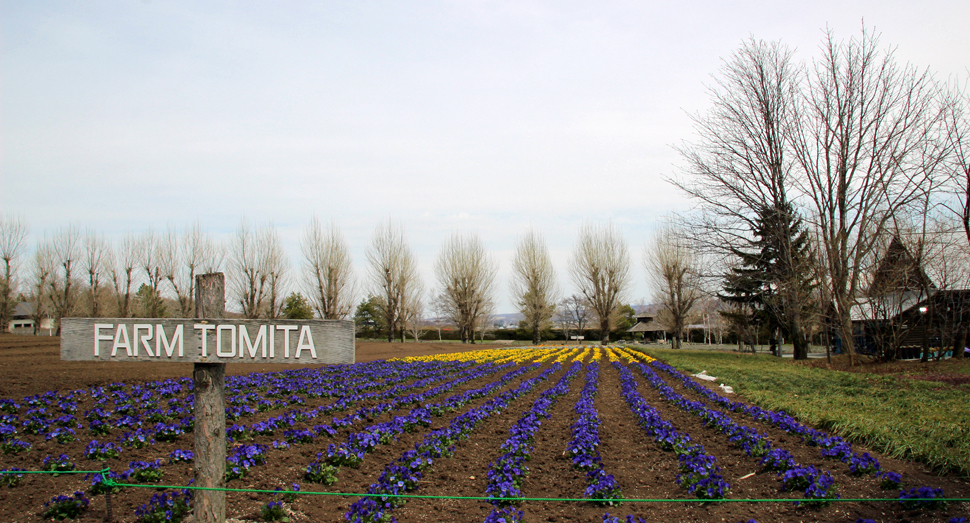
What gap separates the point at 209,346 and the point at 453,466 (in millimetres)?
3829

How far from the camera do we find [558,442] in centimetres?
823

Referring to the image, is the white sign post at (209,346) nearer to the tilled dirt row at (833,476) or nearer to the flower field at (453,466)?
the flower field at (453,466)

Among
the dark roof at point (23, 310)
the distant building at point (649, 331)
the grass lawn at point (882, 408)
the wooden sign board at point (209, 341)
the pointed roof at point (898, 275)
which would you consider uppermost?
the pointed roof at point (898, 275)

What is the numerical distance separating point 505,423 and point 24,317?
92.0 meters

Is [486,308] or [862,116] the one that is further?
[486,308]

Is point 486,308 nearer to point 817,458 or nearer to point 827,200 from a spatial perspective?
point 827,200

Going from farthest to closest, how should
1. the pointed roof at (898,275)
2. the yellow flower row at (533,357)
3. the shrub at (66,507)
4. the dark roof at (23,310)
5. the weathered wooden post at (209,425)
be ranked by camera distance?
the dark roof at (23,310), the yellow flower row at (533,357), the pointed roof at (898,275), the shrub at (66,507), the weathered wooden post at (209,425)

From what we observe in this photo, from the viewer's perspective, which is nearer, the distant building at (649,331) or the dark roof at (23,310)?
the dark roof at (23,310)

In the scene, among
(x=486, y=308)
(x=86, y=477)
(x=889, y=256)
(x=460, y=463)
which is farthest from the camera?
(x=486, y=308)

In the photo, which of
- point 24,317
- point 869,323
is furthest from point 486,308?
point 24,317

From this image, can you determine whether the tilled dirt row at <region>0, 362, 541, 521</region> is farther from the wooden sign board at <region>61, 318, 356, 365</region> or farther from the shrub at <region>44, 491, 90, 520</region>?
the wooden sign board at <region>61, 318, 356, 365</region>

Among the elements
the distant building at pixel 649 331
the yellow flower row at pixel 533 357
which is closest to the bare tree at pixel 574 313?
the distant building at pixel 649 331

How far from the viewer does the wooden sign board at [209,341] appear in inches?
157

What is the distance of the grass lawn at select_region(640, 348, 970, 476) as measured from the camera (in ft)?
20.4
